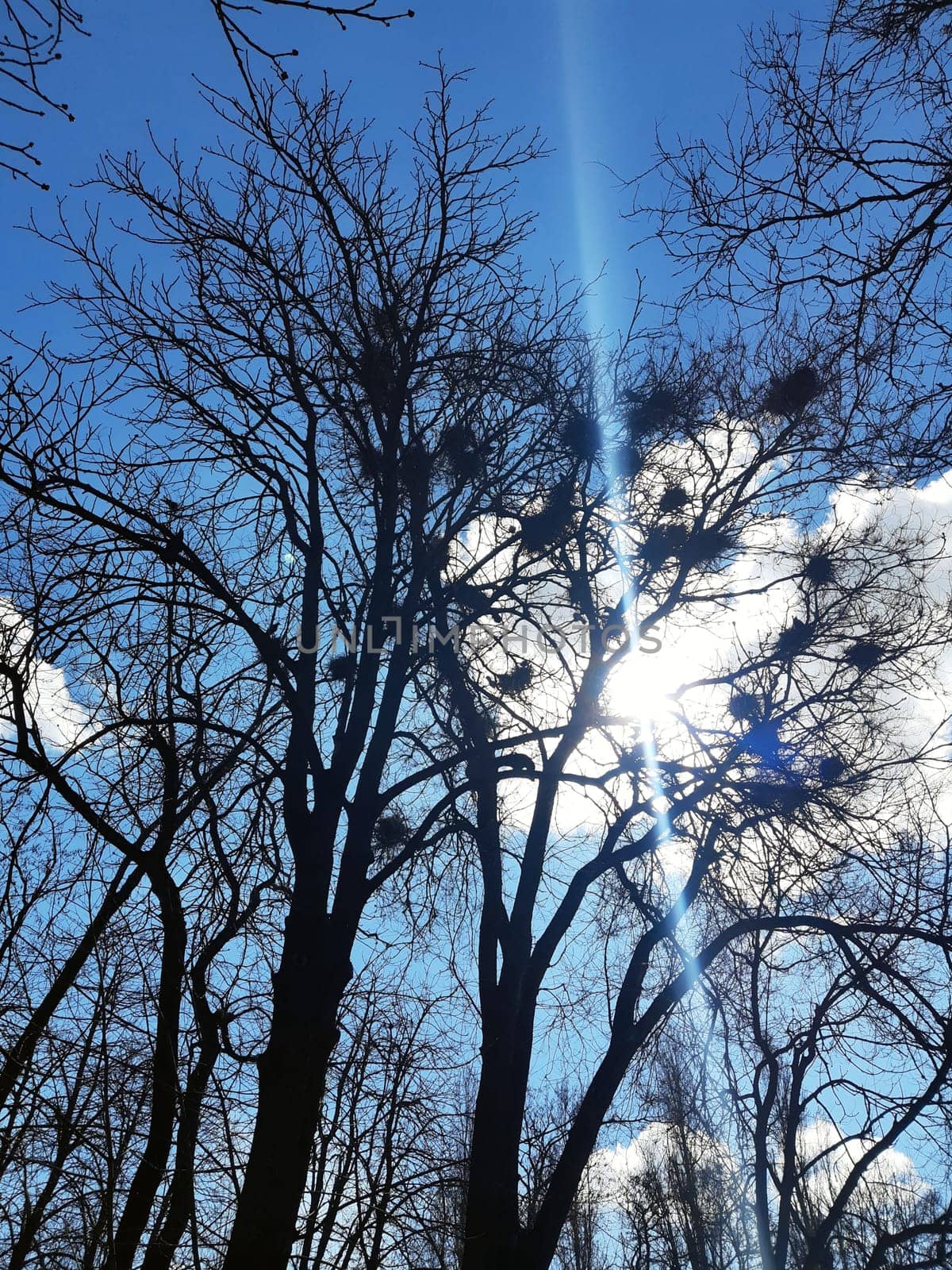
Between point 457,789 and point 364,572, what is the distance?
4.48ft

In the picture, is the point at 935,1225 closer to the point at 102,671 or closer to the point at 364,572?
the point at 364,572

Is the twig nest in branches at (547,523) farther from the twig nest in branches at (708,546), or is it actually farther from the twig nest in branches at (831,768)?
the twig nest in branches at (831,768)

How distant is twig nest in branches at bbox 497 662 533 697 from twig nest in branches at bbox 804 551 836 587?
2.13 m

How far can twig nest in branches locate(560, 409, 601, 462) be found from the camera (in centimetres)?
575

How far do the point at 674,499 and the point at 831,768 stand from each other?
7.11ft

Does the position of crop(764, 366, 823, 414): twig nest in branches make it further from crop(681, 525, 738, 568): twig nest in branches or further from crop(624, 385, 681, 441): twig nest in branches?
crop(681, 525, 738, 568): twig nest in branches

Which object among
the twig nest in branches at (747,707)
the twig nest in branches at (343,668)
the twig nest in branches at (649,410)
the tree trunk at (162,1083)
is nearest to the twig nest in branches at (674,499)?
the twig nest in branches at (649,410)

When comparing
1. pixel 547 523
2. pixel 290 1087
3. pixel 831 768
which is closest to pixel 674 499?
pixel 547 523

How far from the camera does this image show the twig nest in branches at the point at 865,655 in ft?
20.4

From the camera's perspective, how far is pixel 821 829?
5117mm

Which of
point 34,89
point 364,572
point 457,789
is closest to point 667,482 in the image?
point 364,572

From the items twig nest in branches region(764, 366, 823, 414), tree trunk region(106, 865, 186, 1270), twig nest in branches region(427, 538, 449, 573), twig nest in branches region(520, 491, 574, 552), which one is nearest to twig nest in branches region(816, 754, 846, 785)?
twig nest in branches region(520, 491, 574, 552)

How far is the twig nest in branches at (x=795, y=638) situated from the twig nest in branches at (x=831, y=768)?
1.02 m

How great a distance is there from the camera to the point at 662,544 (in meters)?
6.61
